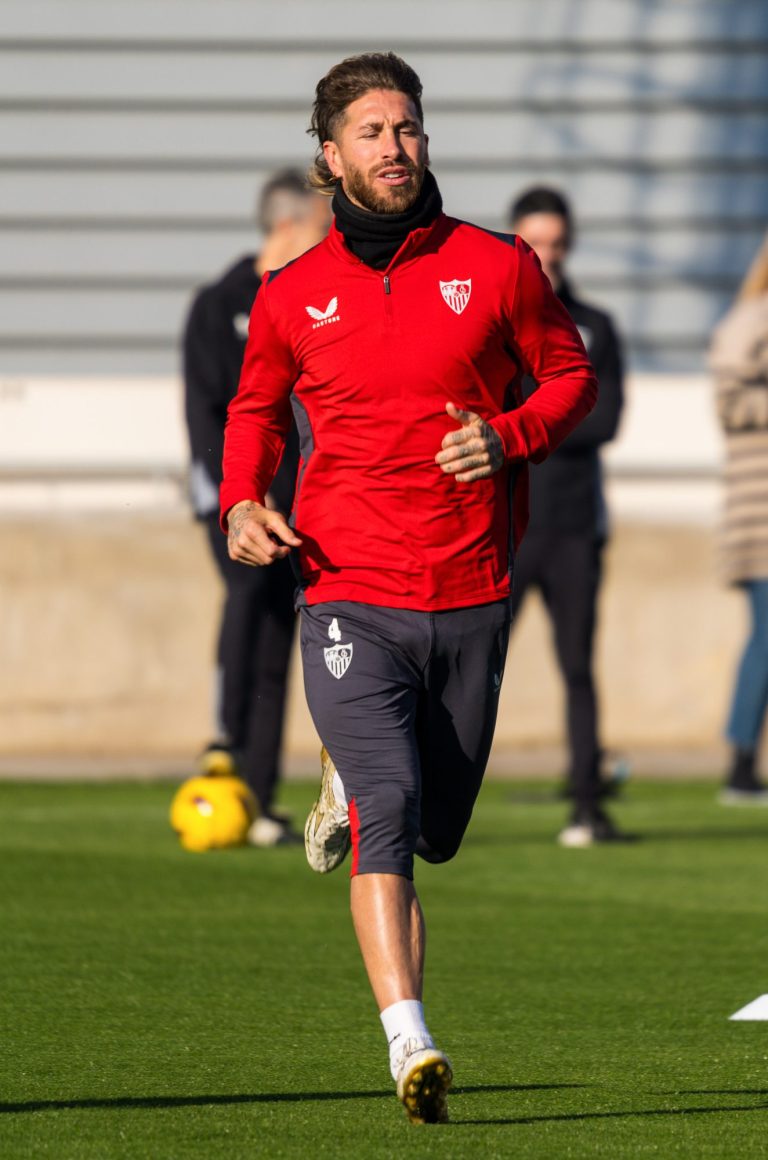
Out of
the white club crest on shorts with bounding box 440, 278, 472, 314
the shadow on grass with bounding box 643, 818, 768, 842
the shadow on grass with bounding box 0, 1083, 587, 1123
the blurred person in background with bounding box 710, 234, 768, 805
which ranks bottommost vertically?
the shadow on grass with bounding box 643, 818, 768, 842

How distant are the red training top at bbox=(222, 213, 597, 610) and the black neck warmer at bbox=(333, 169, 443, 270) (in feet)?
0.06

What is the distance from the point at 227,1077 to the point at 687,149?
33.7 feet

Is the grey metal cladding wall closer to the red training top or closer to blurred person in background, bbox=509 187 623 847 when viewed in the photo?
blurred person in background, bbox=509 187 623 847

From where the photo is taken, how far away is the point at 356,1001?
601 cm

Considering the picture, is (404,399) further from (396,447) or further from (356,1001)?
(356,1001)

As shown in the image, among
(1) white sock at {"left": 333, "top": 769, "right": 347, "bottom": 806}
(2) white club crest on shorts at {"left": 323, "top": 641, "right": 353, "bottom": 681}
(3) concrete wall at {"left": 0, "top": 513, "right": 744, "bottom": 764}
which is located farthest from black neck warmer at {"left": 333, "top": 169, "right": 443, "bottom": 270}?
(3) concrete wall at {"left": 0, "top": 513, "right": 744, "bottom": 764}

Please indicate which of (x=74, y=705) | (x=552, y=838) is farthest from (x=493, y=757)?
(x=552, y=838)

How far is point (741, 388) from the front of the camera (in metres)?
10.8

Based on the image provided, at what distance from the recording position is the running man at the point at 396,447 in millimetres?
4848

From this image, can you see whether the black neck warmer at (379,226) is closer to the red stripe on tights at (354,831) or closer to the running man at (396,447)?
the running man at (396,447)

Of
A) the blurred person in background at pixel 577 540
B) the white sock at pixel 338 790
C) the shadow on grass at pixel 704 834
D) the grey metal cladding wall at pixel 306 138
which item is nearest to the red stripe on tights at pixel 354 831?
the white sock at pixel 338 790

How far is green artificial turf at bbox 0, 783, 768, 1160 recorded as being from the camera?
4527 millimetres

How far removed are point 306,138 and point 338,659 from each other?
32.2ft

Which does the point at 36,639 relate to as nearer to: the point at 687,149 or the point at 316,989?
the point at 687,149
